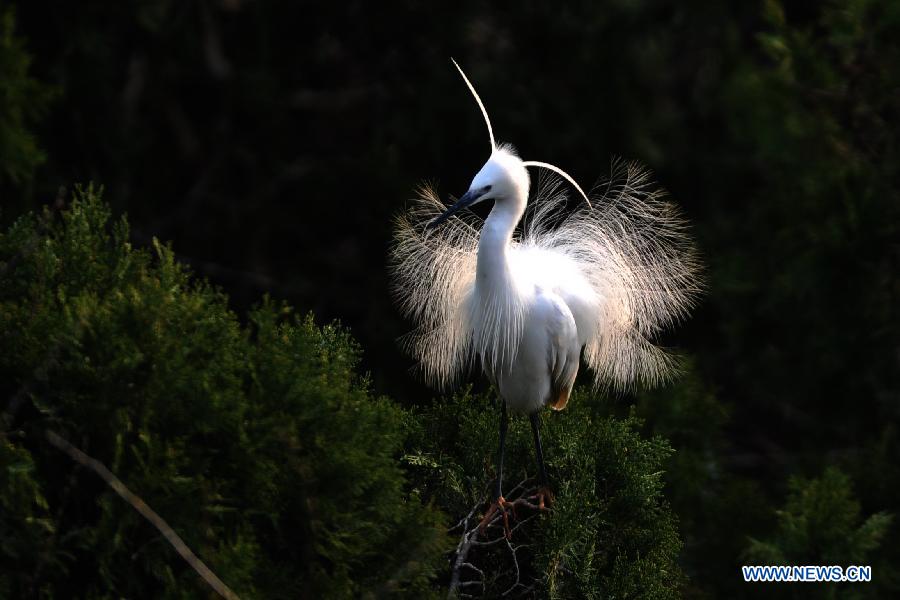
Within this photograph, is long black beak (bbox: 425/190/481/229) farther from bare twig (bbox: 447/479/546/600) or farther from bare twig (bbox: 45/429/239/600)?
bare twig (bbox: 45/429/239/600)

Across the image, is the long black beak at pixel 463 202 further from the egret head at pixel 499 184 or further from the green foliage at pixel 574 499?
the green foliage at pixel 574 499

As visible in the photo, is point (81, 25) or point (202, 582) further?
point (81, 25)

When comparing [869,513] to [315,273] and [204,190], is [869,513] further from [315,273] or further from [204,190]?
[204,190]

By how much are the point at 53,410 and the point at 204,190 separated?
6.21 m

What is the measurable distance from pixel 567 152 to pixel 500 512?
14.0 feet

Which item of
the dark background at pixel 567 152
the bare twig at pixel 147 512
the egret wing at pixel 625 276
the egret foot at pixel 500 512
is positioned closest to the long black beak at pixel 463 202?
the egret wing at pixel 625 276

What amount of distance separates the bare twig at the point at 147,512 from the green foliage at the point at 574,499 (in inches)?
41.2

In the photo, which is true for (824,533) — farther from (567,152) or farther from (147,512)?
(567,152)

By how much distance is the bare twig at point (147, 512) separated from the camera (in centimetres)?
250

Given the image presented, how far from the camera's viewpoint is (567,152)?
7.71 metres

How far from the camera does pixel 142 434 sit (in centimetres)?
279

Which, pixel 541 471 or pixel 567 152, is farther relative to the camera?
pixel 567 152

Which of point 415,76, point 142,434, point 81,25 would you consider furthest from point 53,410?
point 415,76

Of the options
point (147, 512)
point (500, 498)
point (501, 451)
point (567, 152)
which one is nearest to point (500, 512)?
point (500, 498)
